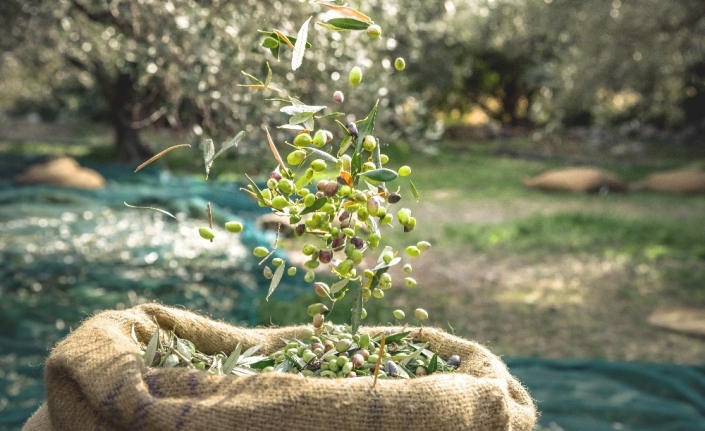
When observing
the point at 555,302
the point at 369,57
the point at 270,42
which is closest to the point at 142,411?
the point at 270,42

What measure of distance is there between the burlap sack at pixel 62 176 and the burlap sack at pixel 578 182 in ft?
30.5

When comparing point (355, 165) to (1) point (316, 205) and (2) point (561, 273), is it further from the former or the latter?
(2) point (561, 273)

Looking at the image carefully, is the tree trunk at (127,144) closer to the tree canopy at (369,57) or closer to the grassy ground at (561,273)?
the tree canopy at (369,57)

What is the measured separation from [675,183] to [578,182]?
1.91 meters

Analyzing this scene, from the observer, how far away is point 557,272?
975 centimetres

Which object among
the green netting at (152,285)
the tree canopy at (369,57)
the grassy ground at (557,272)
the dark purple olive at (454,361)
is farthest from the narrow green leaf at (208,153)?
the grassy ground at (557,272)

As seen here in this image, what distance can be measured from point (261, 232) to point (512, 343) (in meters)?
5.23

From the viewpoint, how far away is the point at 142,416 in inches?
69.0

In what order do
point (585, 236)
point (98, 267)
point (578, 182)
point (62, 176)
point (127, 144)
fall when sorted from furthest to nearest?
point (127, 144), point (578, 182), point (62, 176), point (585, 236), point (98, 267)

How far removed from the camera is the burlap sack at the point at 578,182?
55.1 ft

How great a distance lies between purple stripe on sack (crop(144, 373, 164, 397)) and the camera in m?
1.79

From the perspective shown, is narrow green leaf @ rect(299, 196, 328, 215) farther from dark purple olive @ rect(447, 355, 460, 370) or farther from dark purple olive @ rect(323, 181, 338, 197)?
dark purple olive @ rect(447, 355, 460, 370)

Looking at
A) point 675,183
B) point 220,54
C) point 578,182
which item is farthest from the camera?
point 578,182

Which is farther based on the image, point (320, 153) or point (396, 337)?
point (396, 337)
